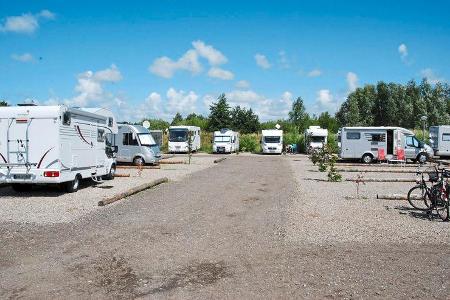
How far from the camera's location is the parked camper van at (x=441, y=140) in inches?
1361

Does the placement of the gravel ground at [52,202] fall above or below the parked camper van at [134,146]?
below

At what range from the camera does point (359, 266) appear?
6.29m

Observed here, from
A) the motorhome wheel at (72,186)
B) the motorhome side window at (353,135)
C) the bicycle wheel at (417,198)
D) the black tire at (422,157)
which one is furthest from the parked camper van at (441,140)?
the motorhome wheel at (72,186)

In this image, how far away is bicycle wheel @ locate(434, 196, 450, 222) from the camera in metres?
9.78

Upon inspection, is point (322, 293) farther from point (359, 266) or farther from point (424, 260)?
point (424, 260)

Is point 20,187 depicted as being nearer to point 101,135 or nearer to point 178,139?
point 101,135

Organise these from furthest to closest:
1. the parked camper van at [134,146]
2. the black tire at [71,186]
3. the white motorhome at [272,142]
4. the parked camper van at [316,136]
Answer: the white motorhome at [272,142] < the parked camper van at [316,136] < the parked camper van at [134,146] < the black tire at [71,186]

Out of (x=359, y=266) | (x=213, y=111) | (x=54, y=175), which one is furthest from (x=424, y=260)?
(x=213, y=111)

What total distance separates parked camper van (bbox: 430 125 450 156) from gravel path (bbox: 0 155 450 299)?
26.3 m

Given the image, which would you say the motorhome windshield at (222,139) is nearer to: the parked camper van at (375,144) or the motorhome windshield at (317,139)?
the motorhome windshield at (317,139)

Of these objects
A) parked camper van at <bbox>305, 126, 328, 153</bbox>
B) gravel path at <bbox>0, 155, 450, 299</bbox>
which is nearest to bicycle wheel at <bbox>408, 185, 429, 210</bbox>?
gravel path at <bbox>0, 155, 450, 299</bbox>

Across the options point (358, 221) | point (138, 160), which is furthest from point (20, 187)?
point (138, 160)

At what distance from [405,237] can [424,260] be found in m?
1.52

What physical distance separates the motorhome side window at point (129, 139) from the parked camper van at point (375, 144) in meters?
13.2
